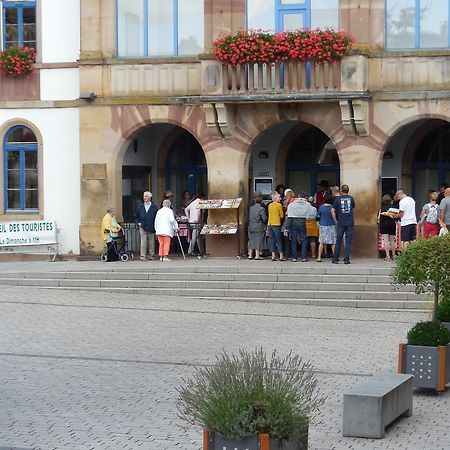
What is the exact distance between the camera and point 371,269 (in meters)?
25.6

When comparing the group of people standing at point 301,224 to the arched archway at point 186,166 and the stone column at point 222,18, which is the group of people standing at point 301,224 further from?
the arched archway at point 186,166

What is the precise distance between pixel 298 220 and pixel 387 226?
1.93 metres

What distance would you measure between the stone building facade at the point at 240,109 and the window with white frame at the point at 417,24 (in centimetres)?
3

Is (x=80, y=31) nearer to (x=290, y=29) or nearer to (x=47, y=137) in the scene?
(x=47, y=137)

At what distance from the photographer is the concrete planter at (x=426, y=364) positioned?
14.4 metres

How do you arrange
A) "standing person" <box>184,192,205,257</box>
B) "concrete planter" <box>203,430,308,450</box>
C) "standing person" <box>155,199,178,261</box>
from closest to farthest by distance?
"concrete planter" <box>203,430,308,450</box> → "standing person" <box>155,199,178,261</box> → "standing person" <box>184,192,205,257</box>

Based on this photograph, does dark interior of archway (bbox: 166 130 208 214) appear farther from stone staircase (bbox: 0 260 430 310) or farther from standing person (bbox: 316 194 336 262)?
standing person (bbox: 316 194 336 262)

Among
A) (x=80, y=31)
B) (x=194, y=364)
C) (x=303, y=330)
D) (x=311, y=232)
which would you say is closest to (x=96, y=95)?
(x=80, y=31)

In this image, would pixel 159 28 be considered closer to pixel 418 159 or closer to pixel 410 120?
pixel 410 120

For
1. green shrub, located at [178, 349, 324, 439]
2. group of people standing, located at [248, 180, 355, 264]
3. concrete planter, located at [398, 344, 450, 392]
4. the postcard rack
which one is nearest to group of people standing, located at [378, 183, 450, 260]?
group of people standing, located at [248, 180, 355, 264]

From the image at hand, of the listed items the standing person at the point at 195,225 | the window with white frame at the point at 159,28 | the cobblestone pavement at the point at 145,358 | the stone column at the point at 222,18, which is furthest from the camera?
the standing person at the point at 195,225

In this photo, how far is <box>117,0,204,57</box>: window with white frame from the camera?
2961cm

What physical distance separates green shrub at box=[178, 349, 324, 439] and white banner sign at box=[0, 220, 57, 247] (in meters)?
20.6

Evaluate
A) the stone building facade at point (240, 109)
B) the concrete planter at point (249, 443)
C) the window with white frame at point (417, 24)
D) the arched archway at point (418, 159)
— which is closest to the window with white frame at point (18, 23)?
the stone building facade at point (240, 109)
